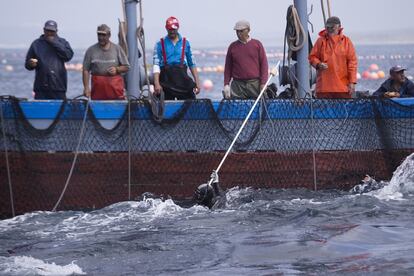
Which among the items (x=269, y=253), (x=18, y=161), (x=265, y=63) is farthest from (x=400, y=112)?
(x=18, y=161)

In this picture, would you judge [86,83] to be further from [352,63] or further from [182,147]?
[352,63]

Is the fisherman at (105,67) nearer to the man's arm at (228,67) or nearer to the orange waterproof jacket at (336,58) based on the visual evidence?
the man's arm at (228,67)

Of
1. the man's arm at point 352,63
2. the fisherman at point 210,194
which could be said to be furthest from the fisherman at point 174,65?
the man's arm at point 352,63

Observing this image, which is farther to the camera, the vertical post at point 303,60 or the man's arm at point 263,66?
the vertical post at point 303,60

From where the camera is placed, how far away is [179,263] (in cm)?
1203

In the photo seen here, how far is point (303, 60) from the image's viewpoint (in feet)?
54.0

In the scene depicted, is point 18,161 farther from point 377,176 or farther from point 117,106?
point 377,176

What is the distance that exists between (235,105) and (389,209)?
108 inches

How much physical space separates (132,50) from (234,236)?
14.1 feet

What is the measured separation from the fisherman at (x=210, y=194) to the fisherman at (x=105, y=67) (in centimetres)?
226

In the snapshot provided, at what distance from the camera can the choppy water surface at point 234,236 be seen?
1178 centimetres

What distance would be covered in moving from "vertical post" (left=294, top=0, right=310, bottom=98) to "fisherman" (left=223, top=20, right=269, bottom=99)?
2.00 ft

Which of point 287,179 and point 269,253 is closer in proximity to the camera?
point 269,253

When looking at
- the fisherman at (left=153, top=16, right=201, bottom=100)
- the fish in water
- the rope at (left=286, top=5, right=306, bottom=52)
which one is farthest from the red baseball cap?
the fish in water
